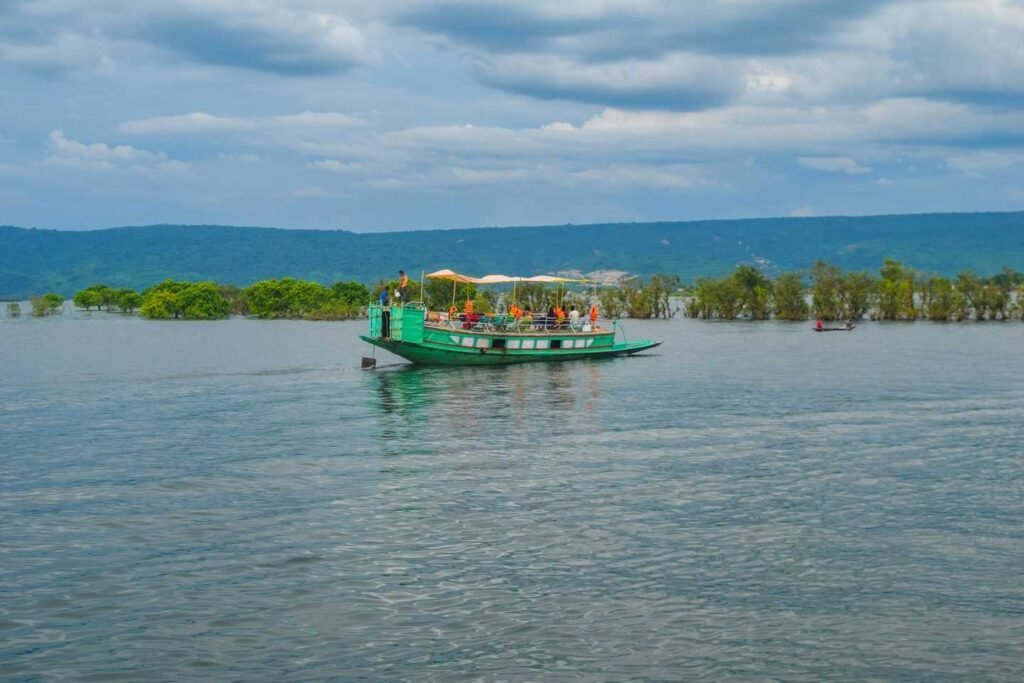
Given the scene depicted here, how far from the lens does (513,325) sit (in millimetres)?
88688

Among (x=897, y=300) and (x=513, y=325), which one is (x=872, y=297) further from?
(x=513, y=325)

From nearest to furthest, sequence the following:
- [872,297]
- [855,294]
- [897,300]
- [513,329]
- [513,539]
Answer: [513,539] → [513,329] → [897,300] → [855,294] → [872,297]

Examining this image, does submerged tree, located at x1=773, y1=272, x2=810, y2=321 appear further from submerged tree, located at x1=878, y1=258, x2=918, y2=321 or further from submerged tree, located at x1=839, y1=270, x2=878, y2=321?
submerged tree, located at x1=878, y1=258, x2=918, y2=321

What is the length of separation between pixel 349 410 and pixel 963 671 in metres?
40.9

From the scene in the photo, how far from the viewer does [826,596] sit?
74.7ft

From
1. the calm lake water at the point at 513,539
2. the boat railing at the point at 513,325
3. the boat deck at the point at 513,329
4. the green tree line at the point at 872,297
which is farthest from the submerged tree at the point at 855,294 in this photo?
the calm lake water at the point at 513,539

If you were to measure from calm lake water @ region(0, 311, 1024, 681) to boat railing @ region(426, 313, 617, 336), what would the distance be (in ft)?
77.8

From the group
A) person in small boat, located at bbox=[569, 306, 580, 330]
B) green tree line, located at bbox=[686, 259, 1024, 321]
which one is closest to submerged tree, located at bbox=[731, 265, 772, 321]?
green tree line, located at bbox=[686, 259, 1024, 321]

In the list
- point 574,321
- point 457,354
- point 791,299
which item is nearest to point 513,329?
point 457,354

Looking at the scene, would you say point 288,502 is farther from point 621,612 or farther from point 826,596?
point 826,596

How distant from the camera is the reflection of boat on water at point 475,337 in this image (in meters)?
80.6

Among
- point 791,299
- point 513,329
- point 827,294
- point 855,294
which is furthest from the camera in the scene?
→ point 791,299

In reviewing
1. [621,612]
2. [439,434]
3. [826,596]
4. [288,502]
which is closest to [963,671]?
[826,596]

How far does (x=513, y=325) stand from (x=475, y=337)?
585 cm
